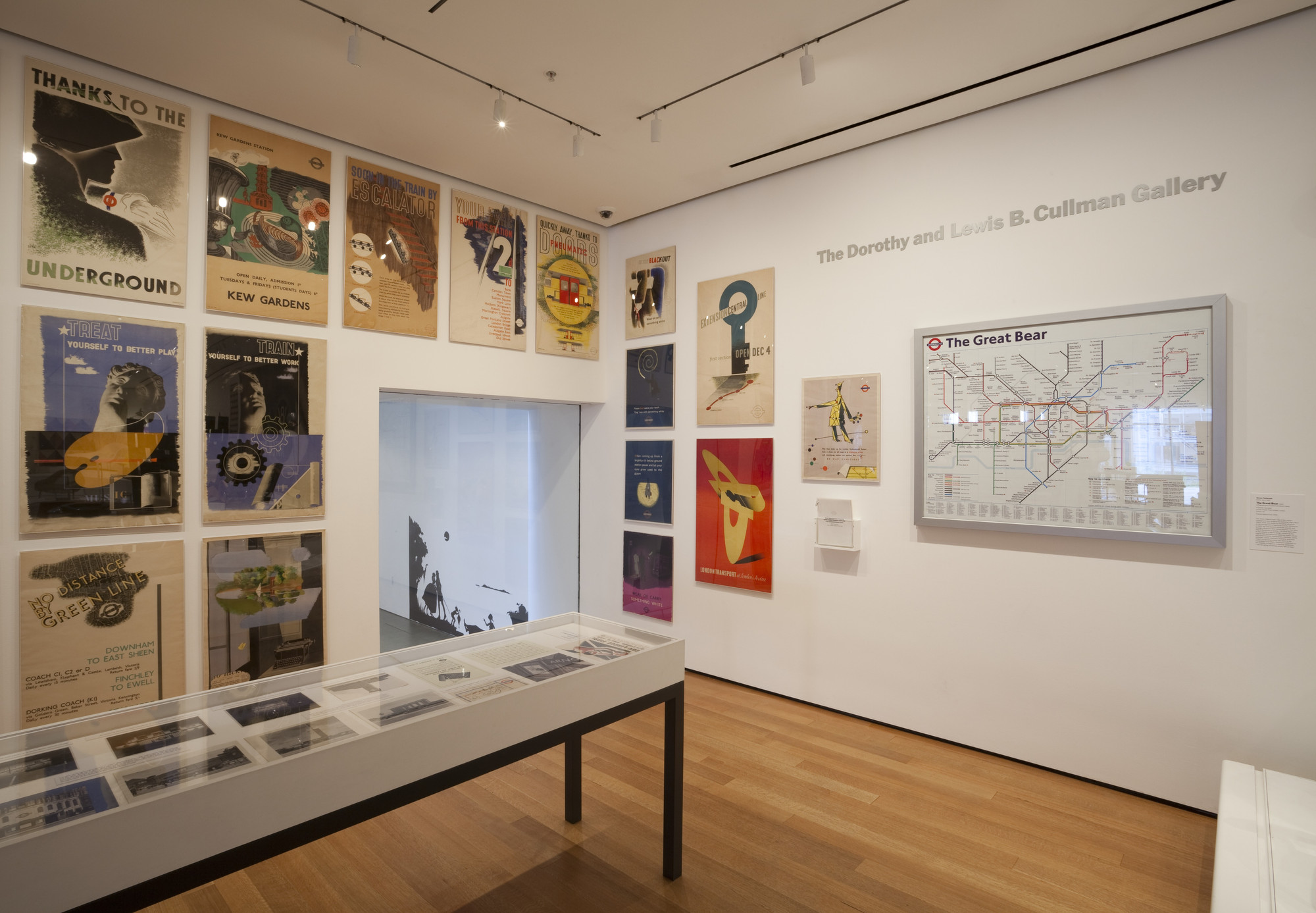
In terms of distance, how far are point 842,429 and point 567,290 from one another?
2.37 m

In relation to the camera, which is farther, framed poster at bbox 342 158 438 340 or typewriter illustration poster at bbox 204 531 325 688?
framed poster at bbox 342 158 438 340

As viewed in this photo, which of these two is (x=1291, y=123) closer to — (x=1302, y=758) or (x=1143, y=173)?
(x=1143, y=173)

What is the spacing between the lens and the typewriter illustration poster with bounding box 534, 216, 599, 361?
16.2 ft

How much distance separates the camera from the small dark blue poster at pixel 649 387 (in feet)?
16.3

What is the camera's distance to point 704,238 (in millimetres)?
4758

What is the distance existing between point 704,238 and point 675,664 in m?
3.25

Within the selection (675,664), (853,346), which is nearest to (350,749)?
(675,664)

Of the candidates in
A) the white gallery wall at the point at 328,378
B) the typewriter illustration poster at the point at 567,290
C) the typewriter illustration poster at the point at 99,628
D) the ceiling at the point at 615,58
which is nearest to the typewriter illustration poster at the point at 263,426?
the white gallery wall at the point at 328,378

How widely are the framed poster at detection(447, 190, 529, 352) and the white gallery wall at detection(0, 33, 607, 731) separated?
66mm

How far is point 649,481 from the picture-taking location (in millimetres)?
5043

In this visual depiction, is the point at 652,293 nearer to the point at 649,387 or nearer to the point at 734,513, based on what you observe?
the point at 649,387

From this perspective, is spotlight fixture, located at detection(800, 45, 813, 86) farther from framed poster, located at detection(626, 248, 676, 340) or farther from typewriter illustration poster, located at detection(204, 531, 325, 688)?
typewriter illustration poster, located at detection(204, 531, 325, 688)

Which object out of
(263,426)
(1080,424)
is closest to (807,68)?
(1080,424)

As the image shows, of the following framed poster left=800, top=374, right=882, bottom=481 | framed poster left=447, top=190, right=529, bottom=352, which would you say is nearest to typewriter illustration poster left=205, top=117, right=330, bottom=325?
framed poster left=447, top=190, right=529, bottom=352
